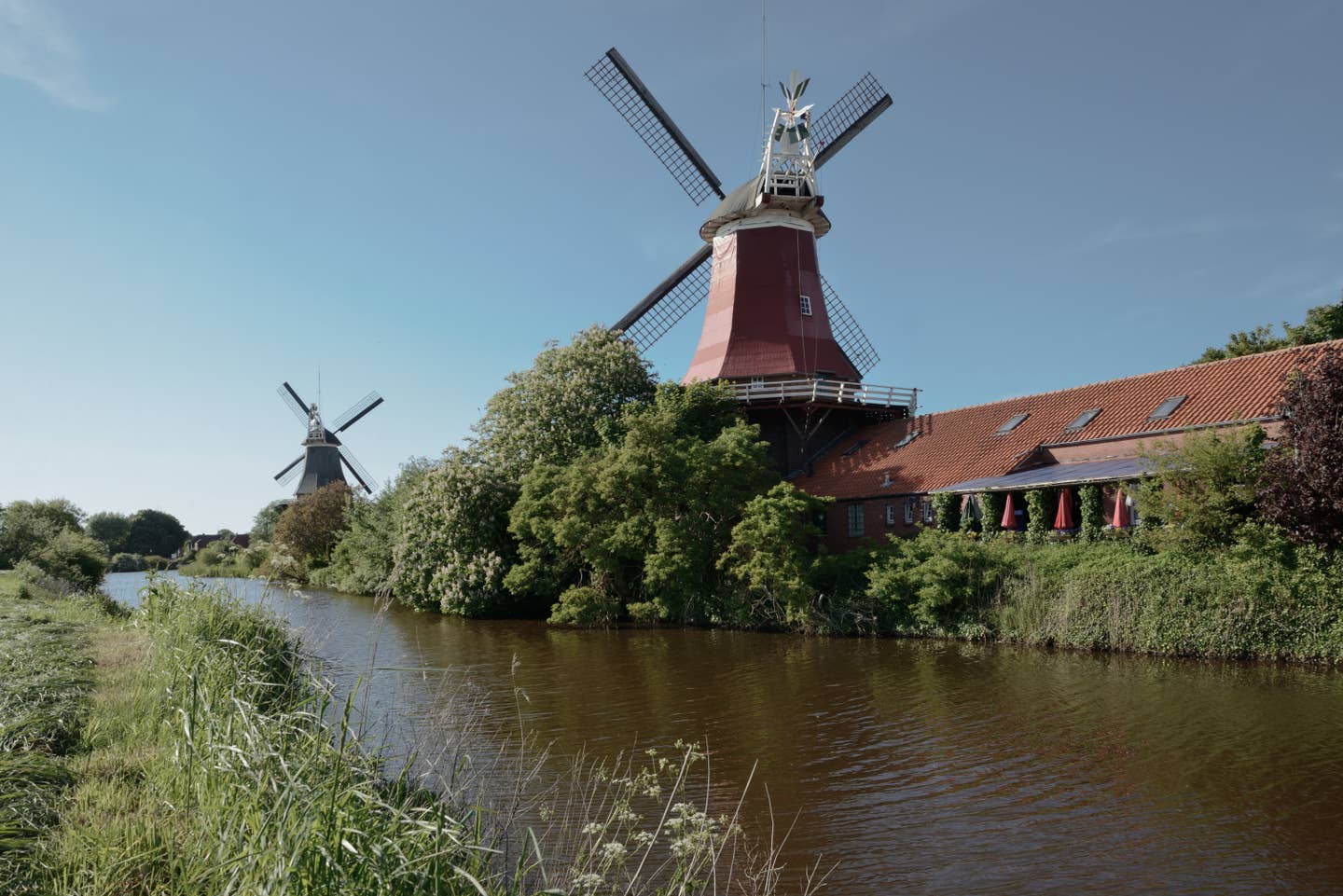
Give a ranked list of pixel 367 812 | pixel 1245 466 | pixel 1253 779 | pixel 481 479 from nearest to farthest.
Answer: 1. pixel 367 812
2. pixel 1253 779
3. pixel 1245 466
4. pixel 481 479

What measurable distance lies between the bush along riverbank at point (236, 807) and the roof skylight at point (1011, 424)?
1953cm

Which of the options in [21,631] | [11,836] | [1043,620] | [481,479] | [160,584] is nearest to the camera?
[11,836]

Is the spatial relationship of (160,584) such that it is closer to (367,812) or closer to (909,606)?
(367,812)

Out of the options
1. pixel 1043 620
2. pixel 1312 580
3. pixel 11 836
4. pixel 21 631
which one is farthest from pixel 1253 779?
pixel 21 631

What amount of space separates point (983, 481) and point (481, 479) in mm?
15646

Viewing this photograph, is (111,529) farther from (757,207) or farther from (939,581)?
(939,581)

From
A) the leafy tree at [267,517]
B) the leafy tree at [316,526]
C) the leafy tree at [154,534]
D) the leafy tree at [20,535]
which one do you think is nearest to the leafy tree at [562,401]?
the leafy tree at [20,535]

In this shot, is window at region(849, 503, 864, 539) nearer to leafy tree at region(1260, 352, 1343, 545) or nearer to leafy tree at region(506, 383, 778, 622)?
leafy tree at region(506, 383, 778, 622)

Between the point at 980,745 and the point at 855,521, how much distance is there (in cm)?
1622

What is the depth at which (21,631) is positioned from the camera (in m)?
11.7

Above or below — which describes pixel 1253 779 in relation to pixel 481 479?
below

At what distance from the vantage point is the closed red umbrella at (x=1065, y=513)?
20688mm

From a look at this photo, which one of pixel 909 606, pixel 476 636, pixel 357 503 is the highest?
pixel 357 503

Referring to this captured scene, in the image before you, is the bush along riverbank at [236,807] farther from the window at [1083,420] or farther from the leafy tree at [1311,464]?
the window at [1083,420]
